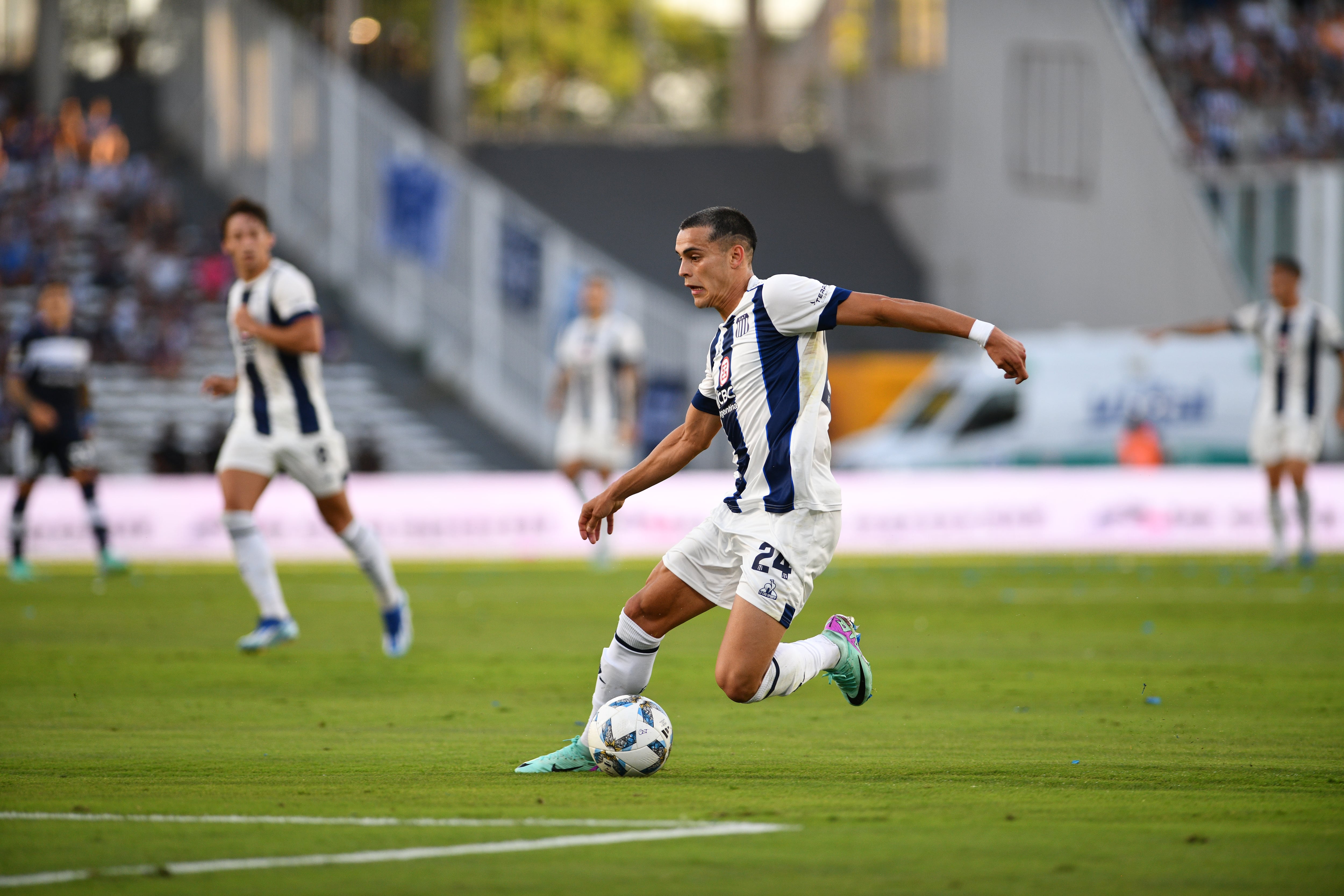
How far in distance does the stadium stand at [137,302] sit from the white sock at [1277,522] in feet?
44.5

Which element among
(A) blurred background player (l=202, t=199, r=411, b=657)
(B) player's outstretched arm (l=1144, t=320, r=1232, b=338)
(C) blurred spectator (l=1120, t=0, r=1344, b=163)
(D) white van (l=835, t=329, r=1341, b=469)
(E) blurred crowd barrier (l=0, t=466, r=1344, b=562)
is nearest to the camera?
(A) blurred background player (l=202, t=199, r=411, b=657)

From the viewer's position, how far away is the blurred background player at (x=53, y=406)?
55.9 ft

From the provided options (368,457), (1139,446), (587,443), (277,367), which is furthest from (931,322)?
(1139,446)

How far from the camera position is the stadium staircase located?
27.0m

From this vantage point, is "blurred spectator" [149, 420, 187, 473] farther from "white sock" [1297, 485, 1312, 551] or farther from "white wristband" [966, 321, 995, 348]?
"white wristband" [966, 321, 995, 348]

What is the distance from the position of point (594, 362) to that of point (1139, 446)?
36.7 feet

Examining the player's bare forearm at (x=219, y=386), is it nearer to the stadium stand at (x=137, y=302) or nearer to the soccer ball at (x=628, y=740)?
the soccer ball at (x=628, y=740)

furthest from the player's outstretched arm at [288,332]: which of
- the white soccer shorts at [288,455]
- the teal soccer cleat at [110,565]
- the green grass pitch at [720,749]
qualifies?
the teal soccer cleat at [110,565]

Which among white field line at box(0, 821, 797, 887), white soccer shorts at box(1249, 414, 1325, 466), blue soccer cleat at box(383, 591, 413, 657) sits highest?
white field line at box(0, 821, 797, 887)

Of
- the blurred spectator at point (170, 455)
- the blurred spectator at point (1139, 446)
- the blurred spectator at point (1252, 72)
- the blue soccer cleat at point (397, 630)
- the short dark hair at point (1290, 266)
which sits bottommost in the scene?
the blurred spectator at point (1139, 446)

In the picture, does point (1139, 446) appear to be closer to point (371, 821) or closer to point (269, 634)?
point (269, 634)

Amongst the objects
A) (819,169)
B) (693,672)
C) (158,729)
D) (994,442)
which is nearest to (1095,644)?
(693,672)

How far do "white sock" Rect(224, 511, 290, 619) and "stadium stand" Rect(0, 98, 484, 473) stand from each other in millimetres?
15291

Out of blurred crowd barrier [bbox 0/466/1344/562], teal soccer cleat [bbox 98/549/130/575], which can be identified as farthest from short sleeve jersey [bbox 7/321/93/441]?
blurred crowd barrier [bbox 0/466/1344/562]
